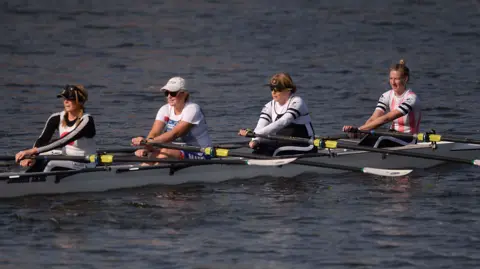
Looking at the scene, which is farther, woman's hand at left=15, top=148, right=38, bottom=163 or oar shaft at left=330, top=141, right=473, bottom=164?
oar shaft at left=330, top=141, right=473, bottom=164

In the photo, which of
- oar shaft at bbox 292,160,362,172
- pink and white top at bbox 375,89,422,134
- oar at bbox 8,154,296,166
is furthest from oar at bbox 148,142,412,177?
pink and white top at bbox 375,89,422,134

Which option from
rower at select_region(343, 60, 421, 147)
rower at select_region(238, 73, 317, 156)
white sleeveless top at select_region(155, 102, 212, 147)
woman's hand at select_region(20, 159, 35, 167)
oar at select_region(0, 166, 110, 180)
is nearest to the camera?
oar at select_region(0, 166, 110, 180)

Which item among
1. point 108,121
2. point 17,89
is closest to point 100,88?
point 17,89

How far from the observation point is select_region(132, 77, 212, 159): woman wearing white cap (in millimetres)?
18750

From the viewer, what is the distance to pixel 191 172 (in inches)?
762

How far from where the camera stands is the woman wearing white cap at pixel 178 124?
18750 mm

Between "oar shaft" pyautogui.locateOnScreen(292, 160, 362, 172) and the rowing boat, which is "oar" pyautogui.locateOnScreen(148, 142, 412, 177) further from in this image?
the rowing boat

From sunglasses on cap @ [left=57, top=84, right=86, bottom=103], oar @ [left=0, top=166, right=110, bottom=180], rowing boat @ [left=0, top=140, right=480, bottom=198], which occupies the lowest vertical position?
rowing boat @ [left=0, top=140, right=480, bottom=198]

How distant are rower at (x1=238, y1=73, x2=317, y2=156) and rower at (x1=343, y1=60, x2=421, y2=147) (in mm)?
940

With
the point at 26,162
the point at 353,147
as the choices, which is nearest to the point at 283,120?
the point at 353,147

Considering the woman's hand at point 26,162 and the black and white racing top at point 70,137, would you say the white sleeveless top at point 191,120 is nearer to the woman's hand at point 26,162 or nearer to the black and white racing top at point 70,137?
the black and white racing top at point 70,137

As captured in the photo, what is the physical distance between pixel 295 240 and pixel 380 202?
2841mm

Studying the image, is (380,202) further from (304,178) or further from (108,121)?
(108,121)

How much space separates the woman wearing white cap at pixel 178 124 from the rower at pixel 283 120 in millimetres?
993
